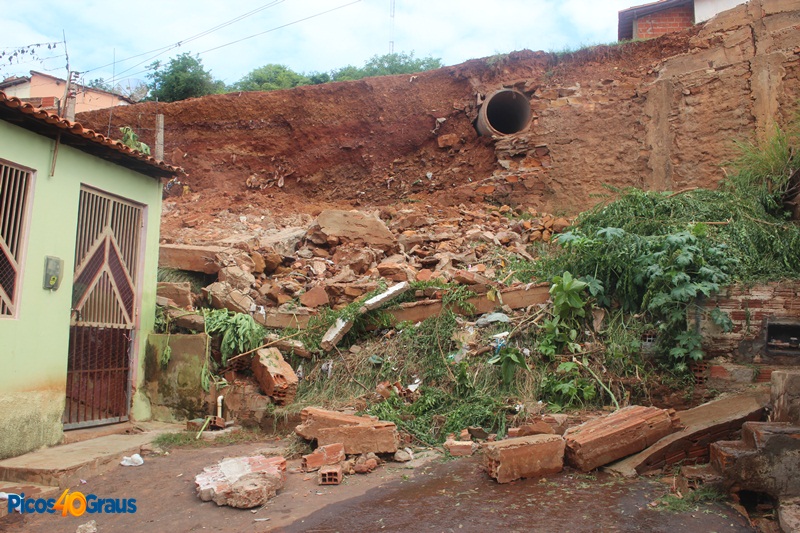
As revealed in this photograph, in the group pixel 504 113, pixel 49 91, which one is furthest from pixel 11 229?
pixel 49 91

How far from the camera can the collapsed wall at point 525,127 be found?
1136cm

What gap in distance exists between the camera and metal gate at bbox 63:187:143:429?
6.84 m

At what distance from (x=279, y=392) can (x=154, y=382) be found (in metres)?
1.80

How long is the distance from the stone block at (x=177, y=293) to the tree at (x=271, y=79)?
15.3 m

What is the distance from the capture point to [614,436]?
16.3 ft

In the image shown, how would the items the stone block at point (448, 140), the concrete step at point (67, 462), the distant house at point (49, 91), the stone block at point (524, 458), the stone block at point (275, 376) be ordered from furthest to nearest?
the distant house at point (49, 91)
the stone block at point (448, 140)
the stone block at point (275, 376)
the concrete step at point (67, 462)
the stone block at point (524, 458)

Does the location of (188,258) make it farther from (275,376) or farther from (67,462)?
(67,462)

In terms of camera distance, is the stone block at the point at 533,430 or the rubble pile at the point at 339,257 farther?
the rubble pile at the point at 339,257

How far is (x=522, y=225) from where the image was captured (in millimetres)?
11312

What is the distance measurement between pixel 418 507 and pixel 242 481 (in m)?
1.45

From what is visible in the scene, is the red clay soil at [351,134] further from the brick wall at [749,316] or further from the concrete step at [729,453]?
the concrete step at [729,453]

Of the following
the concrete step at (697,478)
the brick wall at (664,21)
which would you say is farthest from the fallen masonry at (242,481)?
the brick wall at (664,21)

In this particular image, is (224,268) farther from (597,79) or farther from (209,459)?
(597,79)

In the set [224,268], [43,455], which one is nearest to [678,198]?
[224,268]
